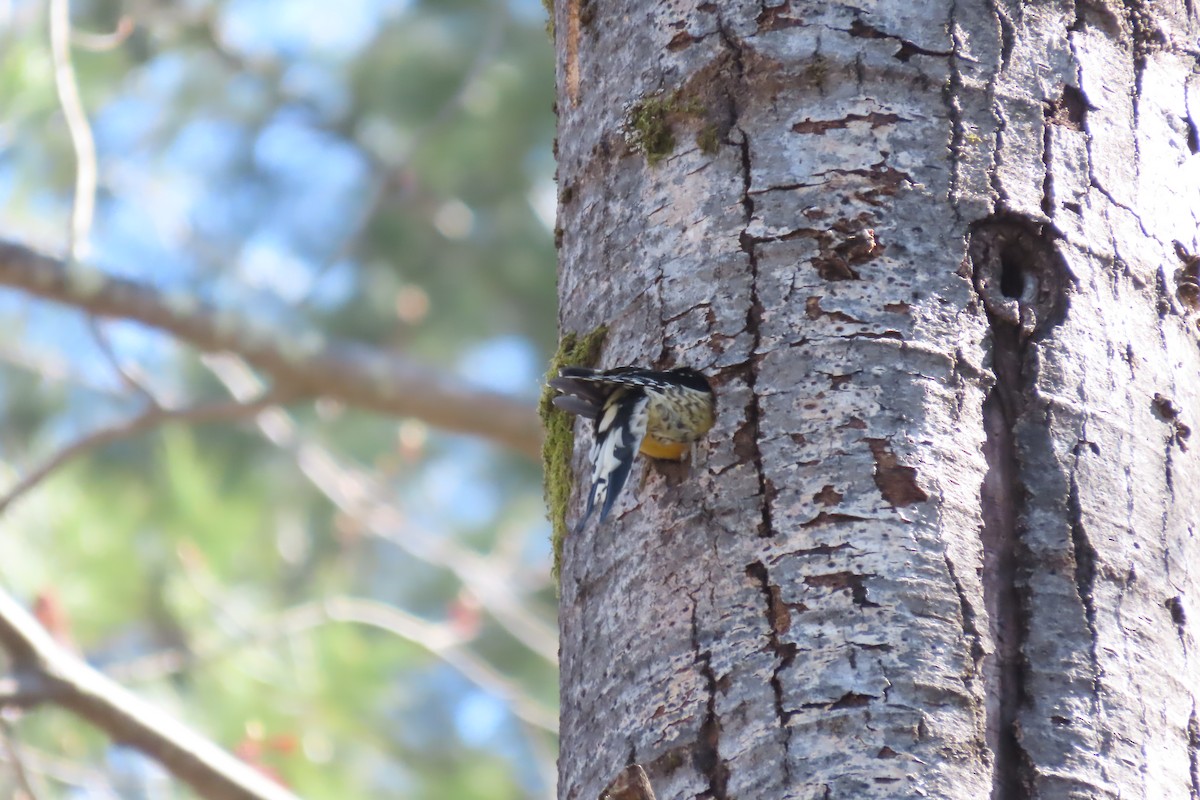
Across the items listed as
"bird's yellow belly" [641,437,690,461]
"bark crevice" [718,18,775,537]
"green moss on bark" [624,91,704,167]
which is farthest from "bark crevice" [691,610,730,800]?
"green moss on bark" [624,91,704,167]

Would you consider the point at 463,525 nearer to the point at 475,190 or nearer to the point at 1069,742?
the point at 475,190

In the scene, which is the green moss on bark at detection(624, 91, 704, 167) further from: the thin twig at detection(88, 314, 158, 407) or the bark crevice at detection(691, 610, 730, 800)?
the thin twig at detection(88, 314, 158, 407)

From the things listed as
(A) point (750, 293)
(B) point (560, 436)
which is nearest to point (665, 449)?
(A) point (750, 293)

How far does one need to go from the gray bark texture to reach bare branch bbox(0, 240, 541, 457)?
7.89 feet

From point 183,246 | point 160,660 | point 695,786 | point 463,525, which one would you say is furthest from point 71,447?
point 463,525

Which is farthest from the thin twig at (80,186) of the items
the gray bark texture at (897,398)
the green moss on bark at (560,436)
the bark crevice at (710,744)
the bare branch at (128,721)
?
the bark crevice at (710,744)

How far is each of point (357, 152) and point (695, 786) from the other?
19.4ft

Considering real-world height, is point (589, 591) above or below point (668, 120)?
below

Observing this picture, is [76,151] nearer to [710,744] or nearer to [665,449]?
[665,449]

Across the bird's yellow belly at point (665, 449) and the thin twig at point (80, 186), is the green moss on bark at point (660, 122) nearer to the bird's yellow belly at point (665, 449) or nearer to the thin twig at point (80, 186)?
the bird's yellow belly at point (665, 449)

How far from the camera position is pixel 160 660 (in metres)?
4.74

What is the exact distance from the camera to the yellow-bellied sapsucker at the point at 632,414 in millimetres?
Answer: 1683

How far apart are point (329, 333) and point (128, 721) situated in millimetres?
4019

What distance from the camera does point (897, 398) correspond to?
1601 mm
